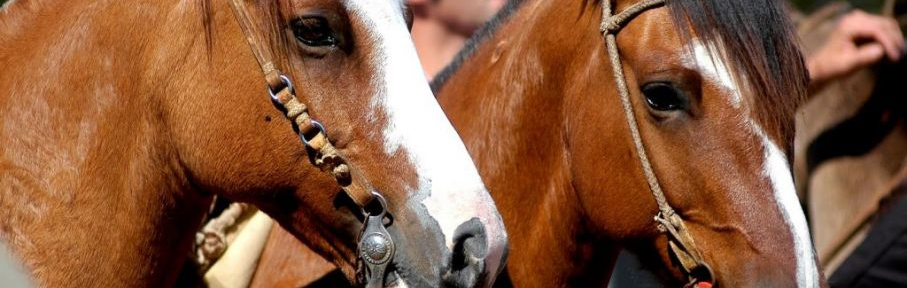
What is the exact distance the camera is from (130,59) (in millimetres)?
2639

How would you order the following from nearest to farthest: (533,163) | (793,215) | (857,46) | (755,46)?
1. (793,215)
2. (755,46)
3. (533,163)
4. (857,46)

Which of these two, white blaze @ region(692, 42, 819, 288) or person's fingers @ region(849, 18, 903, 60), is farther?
person's fingers @ region(849, 18, 903, 60)

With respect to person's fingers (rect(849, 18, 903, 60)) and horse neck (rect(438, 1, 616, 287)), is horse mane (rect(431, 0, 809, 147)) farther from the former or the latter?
person's fingers (rect(849, 18, 903, 60))

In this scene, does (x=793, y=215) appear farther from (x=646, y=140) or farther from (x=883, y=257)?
(x=883, y=257)

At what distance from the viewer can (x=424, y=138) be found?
2514 mm

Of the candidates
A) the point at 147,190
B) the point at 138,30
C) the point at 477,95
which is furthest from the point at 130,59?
the point at 477,95

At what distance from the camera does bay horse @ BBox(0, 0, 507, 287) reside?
2525 mm

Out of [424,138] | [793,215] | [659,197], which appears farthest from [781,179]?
[424,138]

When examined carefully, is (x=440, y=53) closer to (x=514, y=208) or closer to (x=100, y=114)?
(x=514, y=208)

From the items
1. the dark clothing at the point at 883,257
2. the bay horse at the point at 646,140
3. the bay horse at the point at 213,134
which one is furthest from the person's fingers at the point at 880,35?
the bay horse at the point at 213,134

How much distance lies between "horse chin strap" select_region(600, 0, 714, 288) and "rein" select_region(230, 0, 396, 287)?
0.61 metres

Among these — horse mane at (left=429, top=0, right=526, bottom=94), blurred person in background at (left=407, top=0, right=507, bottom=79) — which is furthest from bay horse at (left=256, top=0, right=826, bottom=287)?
blurred person in background at (left=407, top=0, right=507, bottom=79)

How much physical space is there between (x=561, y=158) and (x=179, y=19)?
89cm

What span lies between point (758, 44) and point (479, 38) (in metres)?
0.77
